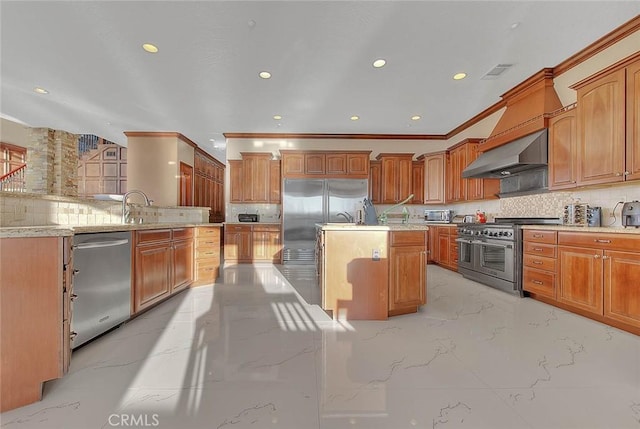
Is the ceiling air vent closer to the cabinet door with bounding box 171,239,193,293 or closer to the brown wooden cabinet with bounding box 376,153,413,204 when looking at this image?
the brown wooden cabinet with bounding box 376,153,413,204

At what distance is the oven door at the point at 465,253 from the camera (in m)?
4.19

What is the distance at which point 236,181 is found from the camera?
19.9 ft

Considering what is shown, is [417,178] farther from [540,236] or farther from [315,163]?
[540,236]

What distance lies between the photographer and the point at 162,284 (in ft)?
9.64

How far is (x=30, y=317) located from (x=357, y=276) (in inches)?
89.1

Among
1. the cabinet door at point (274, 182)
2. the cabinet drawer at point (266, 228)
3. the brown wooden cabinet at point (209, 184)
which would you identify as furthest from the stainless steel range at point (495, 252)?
the brown wooden cabinet at point (209, 184)

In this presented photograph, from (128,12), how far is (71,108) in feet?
11.8

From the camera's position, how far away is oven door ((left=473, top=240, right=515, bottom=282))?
3.43 meters

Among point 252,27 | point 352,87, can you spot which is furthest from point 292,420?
point 352,87

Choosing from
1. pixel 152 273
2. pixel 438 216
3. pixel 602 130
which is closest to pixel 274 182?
pixel 152 273

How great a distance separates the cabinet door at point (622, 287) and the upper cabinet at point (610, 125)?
30.7 inches

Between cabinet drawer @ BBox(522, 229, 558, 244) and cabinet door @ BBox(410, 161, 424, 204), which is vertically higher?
cabinet door @ BBox(410, 161, 424, 204)

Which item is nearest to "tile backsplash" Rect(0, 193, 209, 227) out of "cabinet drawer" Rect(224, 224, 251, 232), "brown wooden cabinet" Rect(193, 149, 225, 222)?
"cabinet drawer" Rect(224, 224, 251, 232)

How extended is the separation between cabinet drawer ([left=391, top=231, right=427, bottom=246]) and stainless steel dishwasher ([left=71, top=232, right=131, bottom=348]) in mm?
2507
